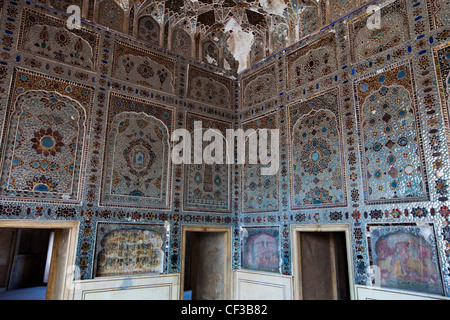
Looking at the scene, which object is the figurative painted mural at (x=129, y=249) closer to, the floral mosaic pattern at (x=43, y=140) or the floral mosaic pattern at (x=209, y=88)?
the floral mosaic pattern at (x=43, y=140)

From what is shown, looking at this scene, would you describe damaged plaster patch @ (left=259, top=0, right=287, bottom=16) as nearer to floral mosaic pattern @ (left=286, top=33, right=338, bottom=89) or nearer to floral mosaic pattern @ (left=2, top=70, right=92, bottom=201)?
floral mosaic pattern @ (left=286, top=33, right=338, bottom=89)

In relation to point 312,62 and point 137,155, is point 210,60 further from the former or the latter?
point 137,155

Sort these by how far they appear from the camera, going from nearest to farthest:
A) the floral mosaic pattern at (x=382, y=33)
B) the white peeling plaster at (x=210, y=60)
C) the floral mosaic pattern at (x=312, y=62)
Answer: the floral mosaic pattern at (x=382, y=33)
the floral mosaic pattern at (x=312, y=62)
the white peeling plaster at (x=210, y=60)

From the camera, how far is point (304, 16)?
230 inches

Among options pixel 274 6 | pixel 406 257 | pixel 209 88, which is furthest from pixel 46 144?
pixel 406 257

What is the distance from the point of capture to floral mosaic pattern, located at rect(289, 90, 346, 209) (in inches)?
193

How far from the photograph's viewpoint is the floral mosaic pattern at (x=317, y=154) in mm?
4914

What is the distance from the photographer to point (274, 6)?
6.10 meters

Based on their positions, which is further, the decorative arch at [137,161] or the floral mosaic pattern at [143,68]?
the floral mosaic pattern at [143,68]

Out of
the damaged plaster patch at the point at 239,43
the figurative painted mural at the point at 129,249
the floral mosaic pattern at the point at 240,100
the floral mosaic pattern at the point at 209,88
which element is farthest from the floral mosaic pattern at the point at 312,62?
the figurative painted mural at the point at 129,249

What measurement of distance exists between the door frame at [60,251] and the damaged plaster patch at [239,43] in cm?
436

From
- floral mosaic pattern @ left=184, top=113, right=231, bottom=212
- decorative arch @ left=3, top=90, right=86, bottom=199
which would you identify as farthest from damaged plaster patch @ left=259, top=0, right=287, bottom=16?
decorative arch @ left=3, top=90, right=86, bottom=199

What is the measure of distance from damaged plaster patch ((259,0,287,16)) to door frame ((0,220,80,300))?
477 cm

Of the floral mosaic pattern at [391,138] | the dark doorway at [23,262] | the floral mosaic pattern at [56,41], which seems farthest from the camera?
the dark doorway at [23,262]
